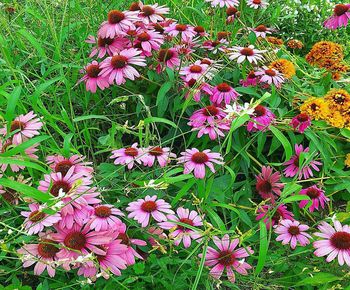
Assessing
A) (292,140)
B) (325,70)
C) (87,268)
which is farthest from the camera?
(325,70)

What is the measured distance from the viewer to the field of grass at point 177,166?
1262 millimetres

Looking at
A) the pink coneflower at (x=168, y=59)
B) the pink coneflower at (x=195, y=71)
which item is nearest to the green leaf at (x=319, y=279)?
the pink coneflower at (x=195, y=71)

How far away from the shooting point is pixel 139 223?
1.34m

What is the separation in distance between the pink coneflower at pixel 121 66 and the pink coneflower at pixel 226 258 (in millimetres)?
612

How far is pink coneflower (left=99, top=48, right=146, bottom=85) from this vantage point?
1632 millimetres

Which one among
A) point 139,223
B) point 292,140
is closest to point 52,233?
point 139,223

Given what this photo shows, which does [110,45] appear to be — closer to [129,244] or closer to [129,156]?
[129,156]

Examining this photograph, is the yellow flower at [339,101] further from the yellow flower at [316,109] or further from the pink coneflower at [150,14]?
the pink coneflower at [150,14]

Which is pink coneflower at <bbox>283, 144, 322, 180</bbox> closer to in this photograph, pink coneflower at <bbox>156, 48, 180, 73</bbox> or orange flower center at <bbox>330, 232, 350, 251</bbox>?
orange flower center at <bbox>330, 232, 350, 251</bbox>

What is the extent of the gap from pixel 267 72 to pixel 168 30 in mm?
375

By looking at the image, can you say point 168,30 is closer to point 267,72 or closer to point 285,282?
point 267,72

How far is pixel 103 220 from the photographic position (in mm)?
1218

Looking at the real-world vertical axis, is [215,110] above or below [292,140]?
above

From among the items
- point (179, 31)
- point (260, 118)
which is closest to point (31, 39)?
point (179, 31)
